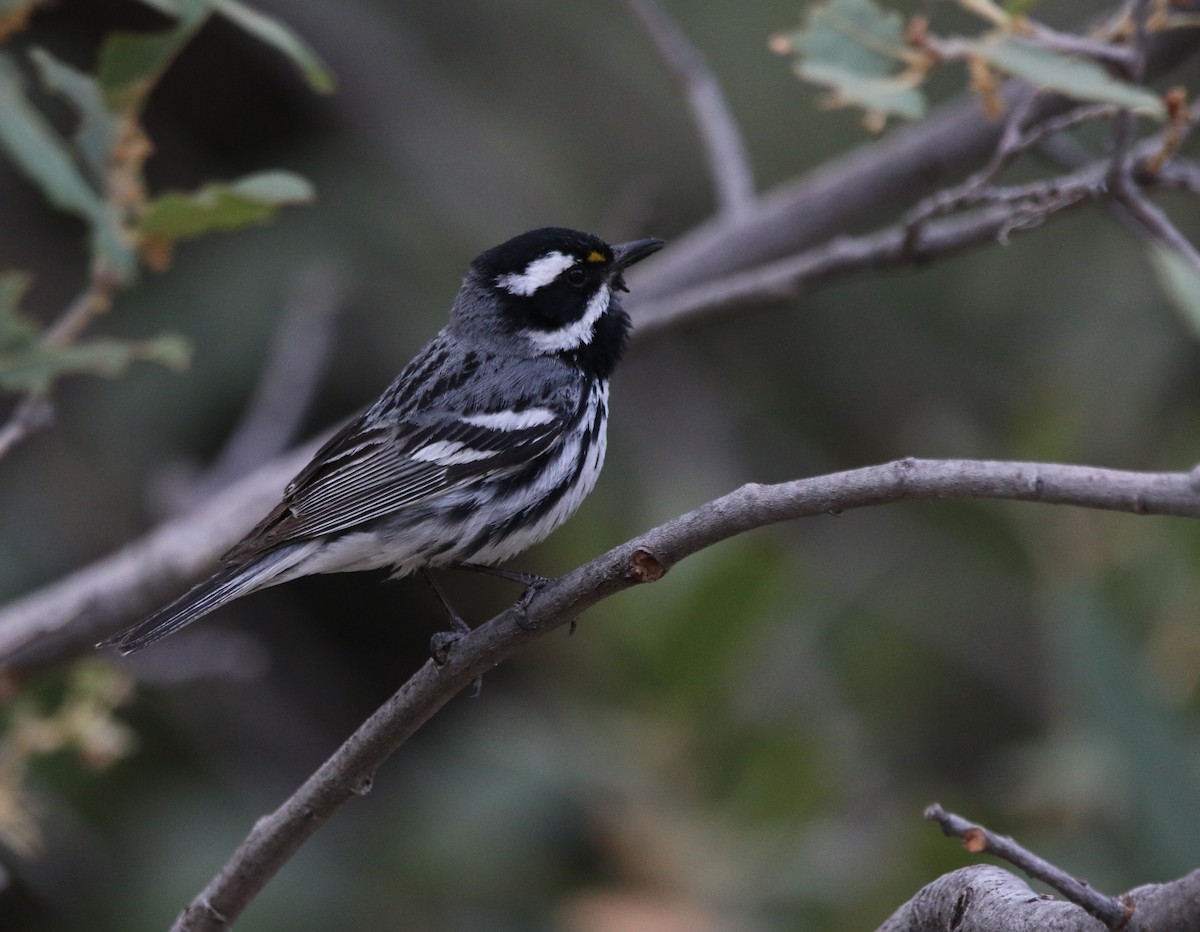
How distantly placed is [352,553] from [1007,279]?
3371mm

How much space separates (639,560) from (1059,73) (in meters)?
1.15

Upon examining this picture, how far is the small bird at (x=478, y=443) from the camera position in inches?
130

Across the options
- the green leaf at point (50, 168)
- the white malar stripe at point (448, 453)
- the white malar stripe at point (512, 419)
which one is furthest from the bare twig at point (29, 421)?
the white malar stripe at point (512, 419)

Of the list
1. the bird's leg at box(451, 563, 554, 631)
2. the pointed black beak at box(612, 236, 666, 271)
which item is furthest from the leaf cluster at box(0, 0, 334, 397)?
the pointed black beak at box(612, 236, 666, 271)

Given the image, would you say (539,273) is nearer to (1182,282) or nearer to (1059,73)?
(1059,73)

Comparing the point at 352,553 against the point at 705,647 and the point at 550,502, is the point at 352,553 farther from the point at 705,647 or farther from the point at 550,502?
the point at 705,647

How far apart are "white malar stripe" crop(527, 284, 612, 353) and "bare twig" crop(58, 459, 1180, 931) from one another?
1.35 m

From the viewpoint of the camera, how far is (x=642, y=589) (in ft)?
13.8

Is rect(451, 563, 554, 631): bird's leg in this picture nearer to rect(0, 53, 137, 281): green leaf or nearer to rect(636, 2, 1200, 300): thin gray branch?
rect(0, 53, 137, 281): green leaf

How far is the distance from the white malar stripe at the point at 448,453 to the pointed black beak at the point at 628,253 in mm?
646

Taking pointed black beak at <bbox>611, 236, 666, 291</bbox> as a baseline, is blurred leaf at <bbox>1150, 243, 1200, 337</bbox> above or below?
below

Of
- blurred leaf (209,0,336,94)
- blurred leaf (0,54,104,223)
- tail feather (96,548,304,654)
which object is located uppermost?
blurred leaf (209,0,336,94)

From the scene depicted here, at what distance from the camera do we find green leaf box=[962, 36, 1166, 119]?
236 cm

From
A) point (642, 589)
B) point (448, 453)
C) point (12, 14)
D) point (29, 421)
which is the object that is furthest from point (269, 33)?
point (642, 589)
